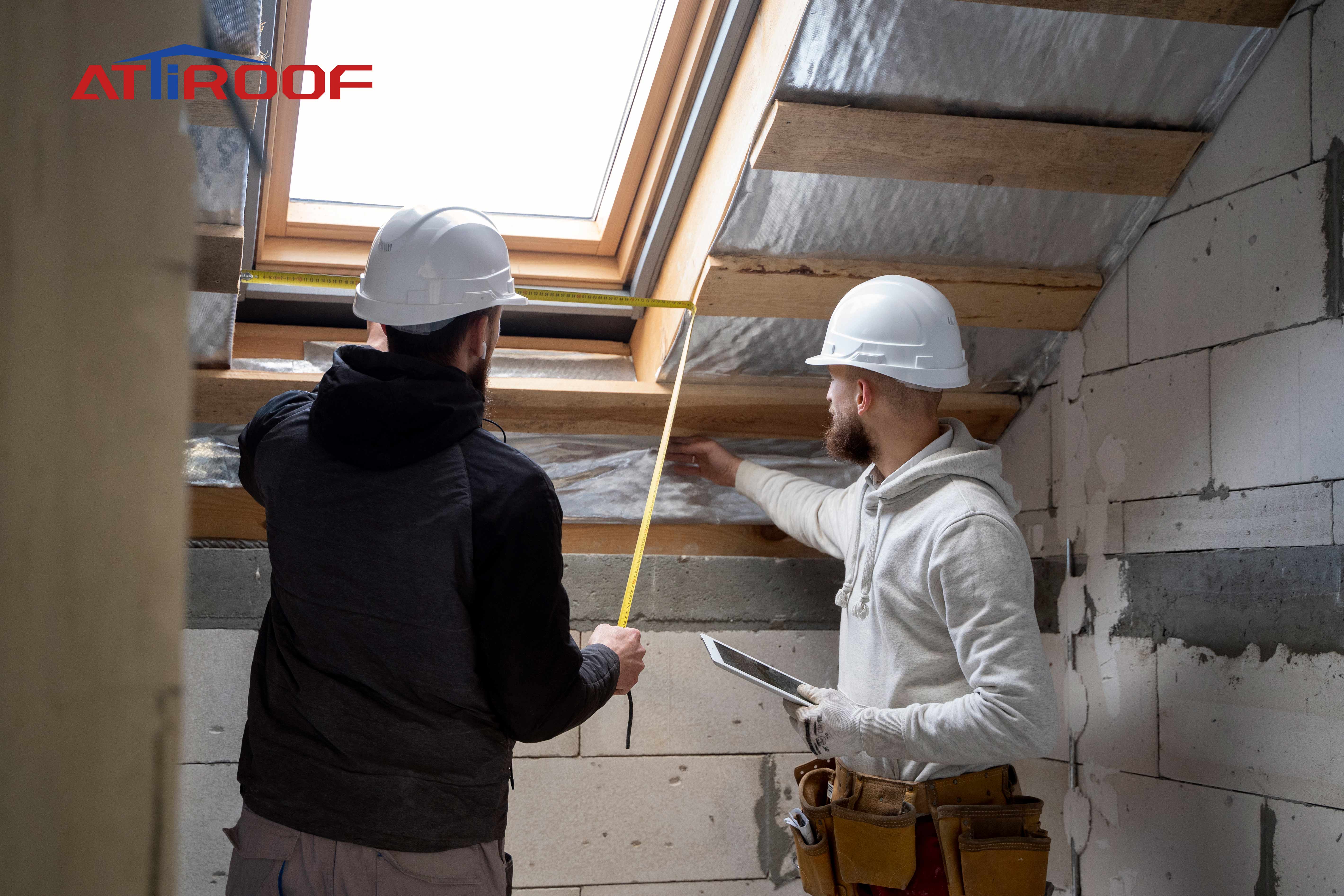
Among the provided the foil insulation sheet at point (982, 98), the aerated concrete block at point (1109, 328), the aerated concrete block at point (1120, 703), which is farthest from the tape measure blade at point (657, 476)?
the aerated concrete block at point (1120, 703)

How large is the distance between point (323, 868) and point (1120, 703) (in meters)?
1.81

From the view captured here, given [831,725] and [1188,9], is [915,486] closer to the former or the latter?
[831,725]

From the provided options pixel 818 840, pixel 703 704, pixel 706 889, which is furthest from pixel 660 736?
pixel 818 840

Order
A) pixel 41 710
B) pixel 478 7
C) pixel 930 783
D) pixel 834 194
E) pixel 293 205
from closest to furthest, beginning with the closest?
pixel 41 710
pixel 930 783
pixel 834 194
pixel 478 7
pixel 293 205

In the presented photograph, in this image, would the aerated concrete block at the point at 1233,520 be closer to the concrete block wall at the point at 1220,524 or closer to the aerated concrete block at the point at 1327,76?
the concrete block wall at the point at 1220,524

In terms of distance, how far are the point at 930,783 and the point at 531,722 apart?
850 millimetres

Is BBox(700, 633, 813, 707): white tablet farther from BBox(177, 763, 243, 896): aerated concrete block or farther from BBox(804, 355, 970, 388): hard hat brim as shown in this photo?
BBox(177, 763, 243, 896): aerated concrete block

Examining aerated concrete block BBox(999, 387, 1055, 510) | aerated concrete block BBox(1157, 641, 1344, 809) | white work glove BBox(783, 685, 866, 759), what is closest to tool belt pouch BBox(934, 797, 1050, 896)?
white work glove BBox(783, 685, 866, 759)

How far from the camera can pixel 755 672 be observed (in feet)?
6.45

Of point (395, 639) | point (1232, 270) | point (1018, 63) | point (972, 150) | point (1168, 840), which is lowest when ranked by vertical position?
point (1168, 840)

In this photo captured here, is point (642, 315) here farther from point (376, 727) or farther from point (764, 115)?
point (376, 727)

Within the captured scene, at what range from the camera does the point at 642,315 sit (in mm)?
2621

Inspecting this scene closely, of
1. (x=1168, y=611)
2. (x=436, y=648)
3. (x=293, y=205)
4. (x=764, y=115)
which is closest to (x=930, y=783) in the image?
(x=1168, y=611)

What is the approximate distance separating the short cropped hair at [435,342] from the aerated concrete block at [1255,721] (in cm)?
163
